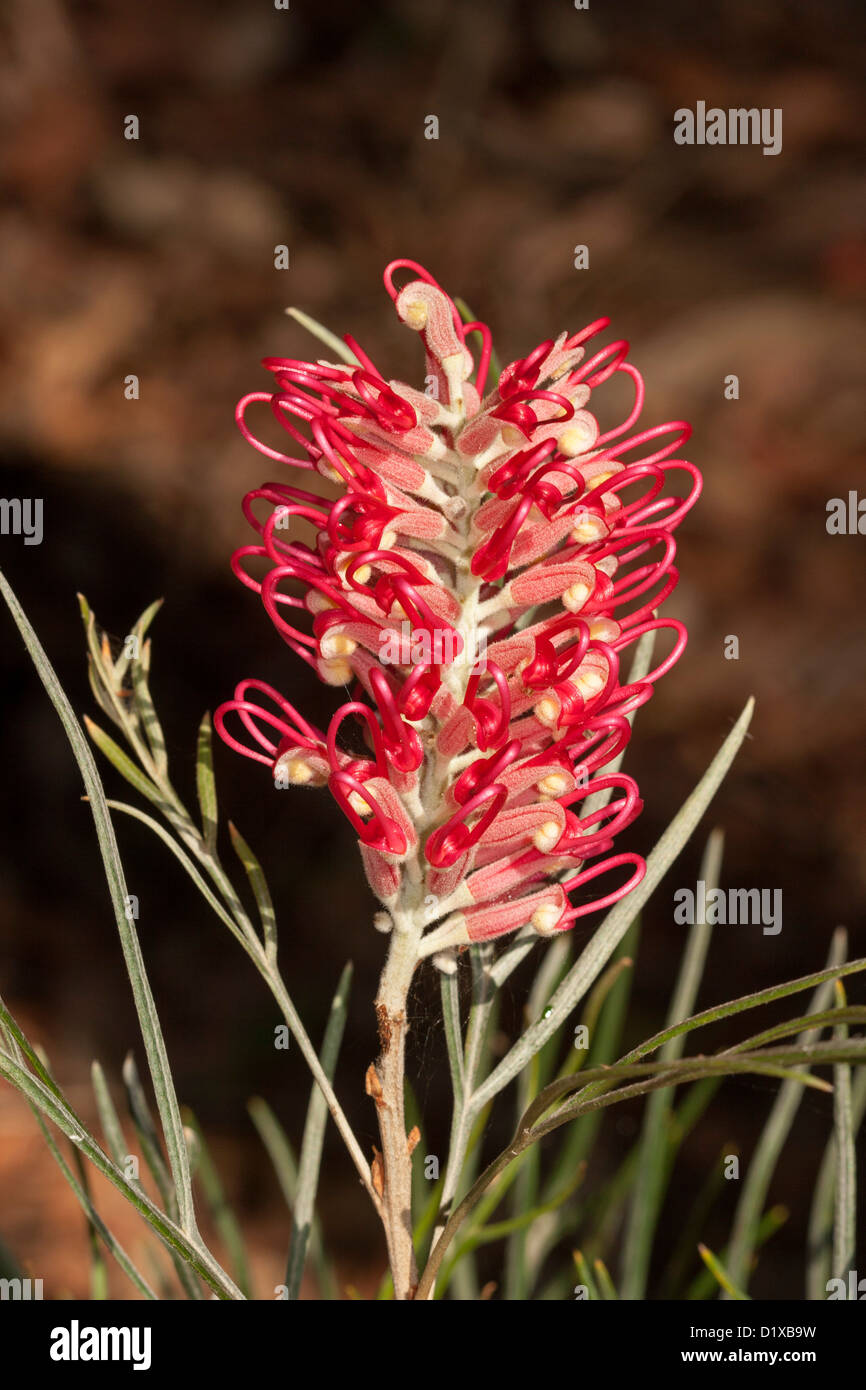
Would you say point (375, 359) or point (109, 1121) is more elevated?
point (375, 359)

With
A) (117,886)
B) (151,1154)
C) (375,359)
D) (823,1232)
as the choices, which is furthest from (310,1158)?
(375,359)

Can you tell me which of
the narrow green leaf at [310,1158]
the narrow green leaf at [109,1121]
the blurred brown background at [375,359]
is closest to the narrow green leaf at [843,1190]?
the narrow green leaf at [310,1158]

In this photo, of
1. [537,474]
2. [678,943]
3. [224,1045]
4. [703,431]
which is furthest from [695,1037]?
[537,474]

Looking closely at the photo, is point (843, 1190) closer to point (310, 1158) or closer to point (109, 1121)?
point (310, 1158)

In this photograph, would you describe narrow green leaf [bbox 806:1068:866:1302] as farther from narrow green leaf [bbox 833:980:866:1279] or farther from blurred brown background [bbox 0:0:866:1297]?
blurred brown background [bbox 0:0:866:1297]

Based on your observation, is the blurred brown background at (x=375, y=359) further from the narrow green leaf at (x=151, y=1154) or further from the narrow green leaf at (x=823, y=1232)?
the narrow green leaf at (x=151, y=1154)

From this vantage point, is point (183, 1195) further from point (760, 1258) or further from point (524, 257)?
point (524, 257)
